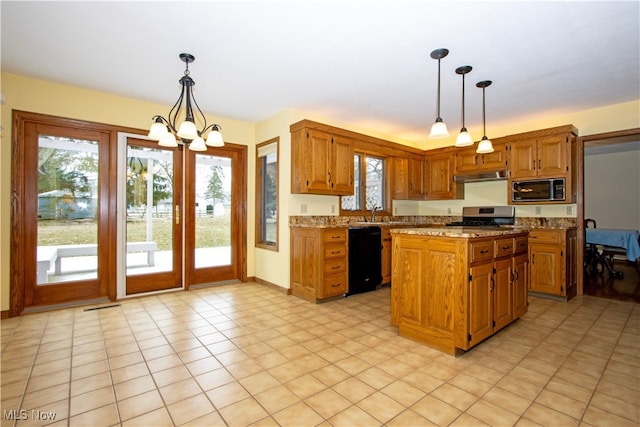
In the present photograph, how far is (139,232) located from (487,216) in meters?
5.42

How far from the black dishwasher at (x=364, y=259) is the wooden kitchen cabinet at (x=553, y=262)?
213 cm

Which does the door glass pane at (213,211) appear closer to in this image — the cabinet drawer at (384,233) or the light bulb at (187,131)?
the light bulb at (187,131)

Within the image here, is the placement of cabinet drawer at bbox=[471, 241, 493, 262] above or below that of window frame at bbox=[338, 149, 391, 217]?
below

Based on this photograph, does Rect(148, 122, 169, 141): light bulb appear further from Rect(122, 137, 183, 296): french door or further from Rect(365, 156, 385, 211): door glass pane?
Rect(365, 156, 385, 211): door glass pane

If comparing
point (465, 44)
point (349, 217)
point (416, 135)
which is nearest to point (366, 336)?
point (349, 217)

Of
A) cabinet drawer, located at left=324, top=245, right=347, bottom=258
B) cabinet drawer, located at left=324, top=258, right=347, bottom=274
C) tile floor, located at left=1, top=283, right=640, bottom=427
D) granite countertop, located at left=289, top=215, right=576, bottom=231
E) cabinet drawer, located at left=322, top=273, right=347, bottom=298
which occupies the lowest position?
tile floor, located at left=1, top=283, right=640, bottom=427

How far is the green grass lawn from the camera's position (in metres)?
3.54

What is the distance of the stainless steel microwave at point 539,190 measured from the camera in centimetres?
420

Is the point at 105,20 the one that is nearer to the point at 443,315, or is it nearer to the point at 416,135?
the point at 443,315

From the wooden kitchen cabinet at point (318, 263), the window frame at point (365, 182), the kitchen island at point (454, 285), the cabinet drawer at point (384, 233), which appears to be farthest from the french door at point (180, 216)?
the kitchen island at point (454, 285)

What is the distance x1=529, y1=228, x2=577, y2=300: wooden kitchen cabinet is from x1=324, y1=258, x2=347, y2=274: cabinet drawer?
2.66 meters

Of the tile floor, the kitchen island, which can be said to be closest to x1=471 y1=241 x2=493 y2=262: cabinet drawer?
the kitchen island

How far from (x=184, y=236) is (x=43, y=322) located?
1770mm

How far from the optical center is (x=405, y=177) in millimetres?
5578
